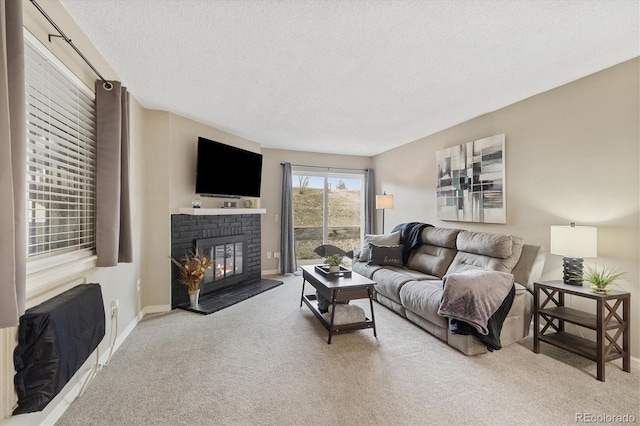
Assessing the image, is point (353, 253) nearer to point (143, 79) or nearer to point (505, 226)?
point (505, 226)

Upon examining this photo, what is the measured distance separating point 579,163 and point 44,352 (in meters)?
4.17

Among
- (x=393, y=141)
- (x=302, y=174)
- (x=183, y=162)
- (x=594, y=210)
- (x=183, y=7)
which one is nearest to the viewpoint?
(x=183, y=7)

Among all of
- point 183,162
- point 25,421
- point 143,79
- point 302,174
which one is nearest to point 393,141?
point 302,174

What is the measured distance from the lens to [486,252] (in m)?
3.18

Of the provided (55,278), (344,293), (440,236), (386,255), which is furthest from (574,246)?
(55,278)

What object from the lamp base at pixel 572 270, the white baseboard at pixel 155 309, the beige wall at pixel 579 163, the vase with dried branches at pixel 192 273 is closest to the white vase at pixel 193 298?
the vase with dried branches at pixel 192 273

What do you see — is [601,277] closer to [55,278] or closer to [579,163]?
[579,163]

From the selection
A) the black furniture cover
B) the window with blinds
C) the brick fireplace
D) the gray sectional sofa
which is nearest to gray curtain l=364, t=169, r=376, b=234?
the gray sectional sofa

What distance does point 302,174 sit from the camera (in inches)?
227

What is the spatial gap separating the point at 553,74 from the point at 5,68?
364 centimetres

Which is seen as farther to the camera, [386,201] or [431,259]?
[386,201]

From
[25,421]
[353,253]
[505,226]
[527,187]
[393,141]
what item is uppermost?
[393,141]

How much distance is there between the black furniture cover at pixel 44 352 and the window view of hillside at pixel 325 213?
4.25 metres

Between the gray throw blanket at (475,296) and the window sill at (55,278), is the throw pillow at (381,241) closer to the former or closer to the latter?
the gray throw blanket at (475,296)
